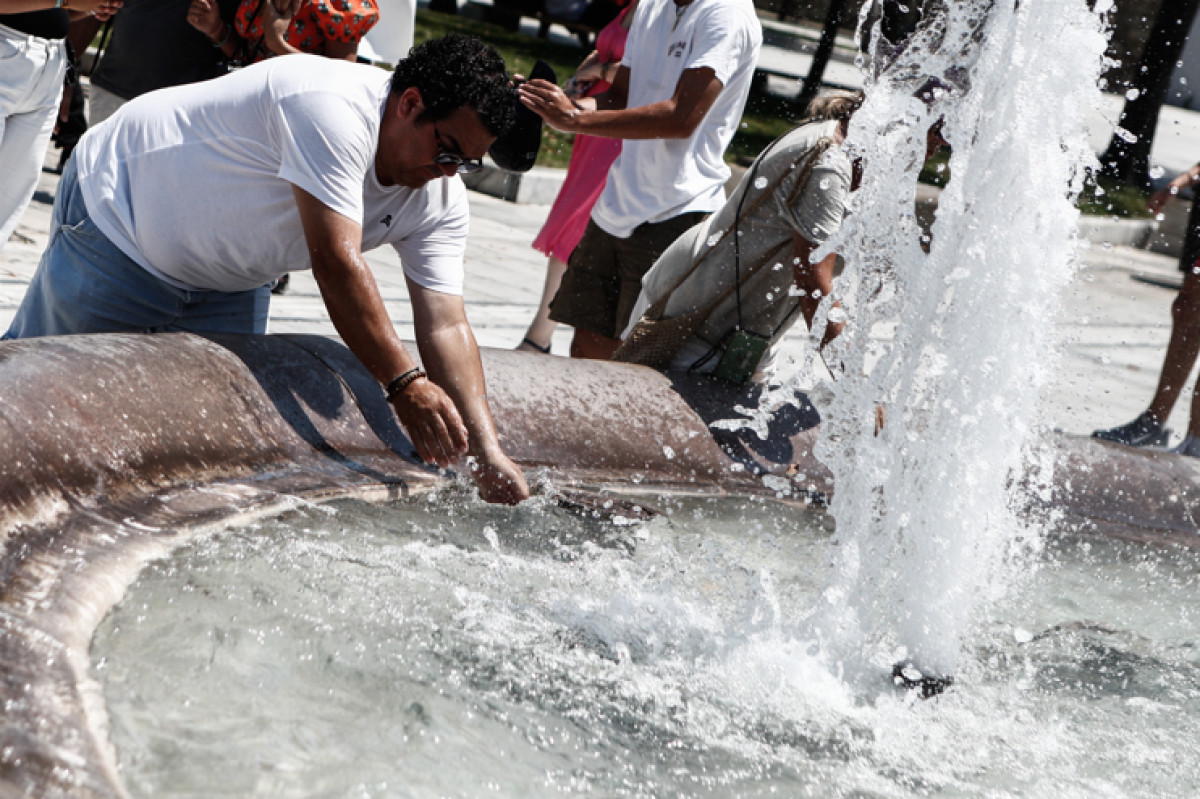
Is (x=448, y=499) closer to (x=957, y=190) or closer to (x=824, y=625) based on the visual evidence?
(x=824, y=625)

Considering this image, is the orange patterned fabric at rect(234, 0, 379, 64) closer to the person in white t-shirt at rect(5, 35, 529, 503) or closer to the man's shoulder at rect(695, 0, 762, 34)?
the man's shoulder at rect(695, 0, 762, 34)

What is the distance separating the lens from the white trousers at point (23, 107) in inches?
145

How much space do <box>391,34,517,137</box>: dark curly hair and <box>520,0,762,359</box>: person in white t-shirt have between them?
104cm

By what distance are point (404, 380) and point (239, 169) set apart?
555 millimetres

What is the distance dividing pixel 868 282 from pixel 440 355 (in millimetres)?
1123

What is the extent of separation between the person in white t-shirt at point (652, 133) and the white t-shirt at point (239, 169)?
1.11 meters

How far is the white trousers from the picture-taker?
12.1 ft

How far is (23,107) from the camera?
12.5 feet

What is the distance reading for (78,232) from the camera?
2.82 metres

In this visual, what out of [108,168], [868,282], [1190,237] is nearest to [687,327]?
[868,282]

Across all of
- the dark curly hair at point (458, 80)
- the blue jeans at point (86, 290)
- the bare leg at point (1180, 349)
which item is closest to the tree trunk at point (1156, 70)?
the bare leg at point (1180, 349)

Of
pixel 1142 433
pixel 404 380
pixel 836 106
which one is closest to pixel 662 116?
pixel 836 106

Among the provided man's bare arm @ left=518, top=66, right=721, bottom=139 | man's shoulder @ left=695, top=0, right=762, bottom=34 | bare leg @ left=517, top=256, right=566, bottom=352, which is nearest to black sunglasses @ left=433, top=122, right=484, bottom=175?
man's bare arm @ left=518, top=66, right=721, bottom=139

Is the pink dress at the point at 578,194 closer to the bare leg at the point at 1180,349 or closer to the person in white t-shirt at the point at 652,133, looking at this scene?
the person in white t-shirt at the point at 652,133
